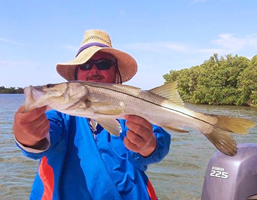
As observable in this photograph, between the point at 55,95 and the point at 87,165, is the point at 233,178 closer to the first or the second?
the point at 87,165

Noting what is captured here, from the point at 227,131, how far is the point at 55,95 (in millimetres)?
1188

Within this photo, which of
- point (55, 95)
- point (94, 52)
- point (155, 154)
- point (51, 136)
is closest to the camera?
point (55, 95)

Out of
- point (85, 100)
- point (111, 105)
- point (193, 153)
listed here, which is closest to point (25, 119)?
point (85, 100)

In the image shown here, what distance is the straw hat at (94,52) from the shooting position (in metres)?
2.97

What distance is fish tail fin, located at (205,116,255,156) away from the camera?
6.66ft

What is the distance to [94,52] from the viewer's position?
9.39 feet

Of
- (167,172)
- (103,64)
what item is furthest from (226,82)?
(103,64)

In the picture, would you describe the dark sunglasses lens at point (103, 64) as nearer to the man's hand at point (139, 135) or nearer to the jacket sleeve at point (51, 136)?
the jacket sleeve at point (51, 136)

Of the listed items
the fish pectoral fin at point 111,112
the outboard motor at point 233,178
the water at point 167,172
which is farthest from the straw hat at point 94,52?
the water at point 167,172

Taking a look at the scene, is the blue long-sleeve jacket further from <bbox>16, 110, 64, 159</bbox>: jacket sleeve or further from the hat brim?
the hat brim

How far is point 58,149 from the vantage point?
2482 millimetres

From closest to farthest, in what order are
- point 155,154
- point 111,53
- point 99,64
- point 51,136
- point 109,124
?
point 109,124 → point 51,136 → point 155,154 → point 99,64 → point 111,53

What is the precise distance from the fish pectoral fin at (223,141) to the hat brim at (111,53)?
1.36 m

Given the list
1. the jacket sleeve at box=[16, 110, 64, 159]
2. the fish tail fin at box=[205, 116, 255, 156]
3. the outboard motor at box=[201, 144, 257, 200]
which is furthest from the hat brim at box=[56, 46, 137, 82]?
the outboard motor at box=[201, 144, 257, 200]
